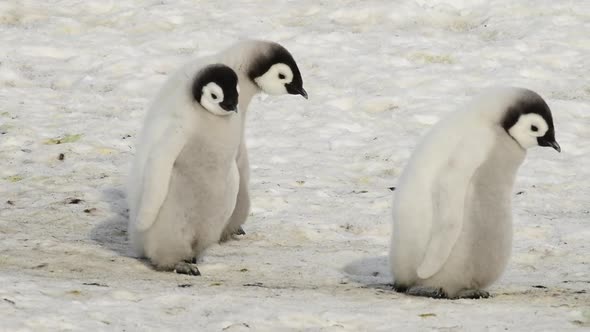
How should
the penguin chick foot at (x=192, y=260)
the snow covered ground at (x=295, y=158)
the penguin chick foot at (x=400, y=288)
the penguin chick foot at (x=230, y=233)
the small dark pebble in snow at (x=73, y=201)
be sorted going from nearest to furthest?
the snow covered ground at (x=295, y=158) < the penguin chick foot at (x=400, y=288) < the penguin chick foot at (x=192, y=260) < the penguin chick foot at (x=230, y=233) < the small dark pebble in snow at (x=73, y=201)

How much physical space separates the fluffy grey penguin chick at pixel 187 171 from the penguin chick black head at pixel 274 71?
662mm

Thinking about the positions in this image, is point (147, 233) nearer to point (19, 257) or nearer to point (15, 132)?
point (19, 257)

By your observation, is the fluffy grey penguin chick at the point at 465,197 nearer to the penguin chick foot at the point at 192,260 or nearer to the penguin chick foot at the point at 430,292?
the penguin chick foot at the point at 430,292

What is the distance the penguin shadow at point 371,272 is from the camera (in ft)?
18.8

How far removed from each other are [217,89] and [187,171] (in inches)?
17.4

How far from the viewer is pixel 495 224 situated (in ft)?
17.3

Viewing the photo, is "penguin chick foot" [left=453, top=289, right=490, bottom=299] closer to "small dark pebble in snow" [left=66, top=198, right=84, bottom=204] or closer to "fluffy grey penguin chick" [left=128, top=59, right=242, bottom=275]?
"fluffy grey penguin chick" [left=128, top=59, right=242, bottom=275]

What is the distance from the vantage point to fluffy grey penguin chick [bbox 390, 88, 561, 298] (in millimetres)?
5188

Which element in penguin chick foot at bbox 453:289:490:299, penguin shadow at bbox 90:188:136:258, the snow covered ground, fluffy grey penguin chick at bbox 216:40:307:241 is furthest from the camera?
fluffy grey penguin chick at bbox 216:40:307:241

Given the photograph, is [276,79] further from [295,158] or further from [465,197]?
[295,158]

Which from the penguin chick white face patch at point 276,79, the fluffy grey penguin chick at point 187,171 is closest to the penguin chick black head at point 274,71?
the penguin chick white face patch at point 276,79

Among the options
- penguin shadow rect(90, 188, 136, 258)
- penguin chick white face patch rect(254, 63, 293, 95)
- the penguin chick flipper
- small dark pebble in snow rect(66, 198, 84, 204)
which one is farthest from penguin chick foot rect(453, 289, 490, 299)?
small dark pebble in snow rect(66, 198, 84, 204)

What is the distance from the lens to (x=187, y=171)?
5785mm

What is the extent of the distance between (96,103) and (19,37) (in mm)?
2101
